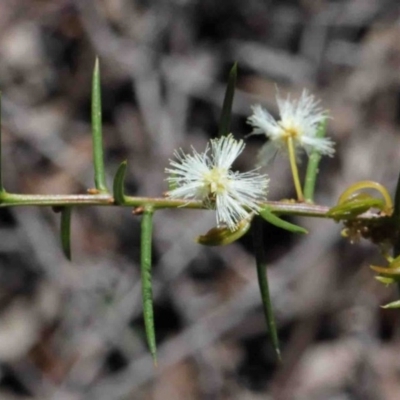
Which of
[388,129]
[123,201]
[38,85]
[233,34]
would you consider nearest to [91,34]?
[38,85]

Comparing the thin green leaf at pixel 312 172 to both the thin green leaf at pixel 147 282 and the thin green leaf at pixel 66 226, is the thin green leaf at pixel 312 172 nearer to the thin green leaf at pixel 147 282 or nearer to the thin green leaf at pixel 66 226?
the thin green leaf at pixel 147 282

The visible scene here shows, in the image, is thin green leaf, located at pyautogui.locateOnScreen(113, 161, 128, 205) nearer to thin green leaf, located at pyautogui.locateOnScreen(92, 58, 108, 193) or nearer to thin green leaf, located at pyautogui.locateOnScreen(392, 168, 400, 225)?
thin green leaf, located at pyautogui.locateOnScreen(92, 58, 108, 193)

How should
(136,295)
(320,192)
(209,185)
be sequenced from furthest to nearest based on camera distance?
(320,192) → (136,295) → (209,185)

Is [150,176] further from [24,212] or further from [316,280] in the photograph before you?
[316,280]

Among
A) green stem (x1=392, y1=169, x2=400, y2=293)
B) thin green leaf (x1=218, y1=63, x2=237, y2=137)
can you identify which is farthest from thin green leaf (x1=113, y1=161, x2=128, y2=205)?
green stem (x1=392, y1=169, x2=400, y2=293)

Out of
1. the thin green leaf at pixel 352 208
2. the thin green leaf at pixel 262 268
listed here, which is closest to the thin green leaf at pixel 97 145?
the thin green leaf at pixel 262 268

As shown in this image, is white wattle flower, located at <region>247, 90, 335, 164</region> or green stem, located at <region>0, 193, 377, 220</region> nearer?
green stem, located at <region>0, 193, 377, 220</region>

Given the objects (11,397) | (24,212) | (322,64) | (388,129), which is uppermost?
(322,64)
